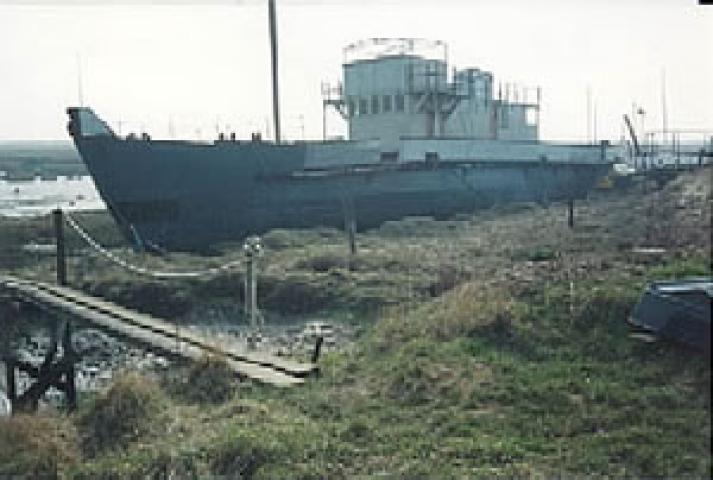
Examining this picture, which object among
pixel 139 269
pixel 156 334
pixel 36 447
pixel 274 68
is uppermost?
pixel 274 68

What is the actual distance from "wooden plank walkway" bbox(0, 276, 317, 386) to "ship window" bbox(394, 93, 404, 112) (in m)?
17.7

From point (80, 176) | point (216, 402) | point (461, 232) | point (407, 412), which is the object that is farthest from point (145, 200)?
point (80, 176)

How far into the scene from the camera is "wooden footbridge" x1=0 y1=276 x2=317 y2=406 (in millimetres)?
7043

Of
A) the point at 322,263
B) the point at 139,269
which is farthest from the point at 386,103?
the point at 139,269

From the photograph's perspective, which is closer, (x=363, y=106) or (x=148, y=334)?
(x=148, y=334)

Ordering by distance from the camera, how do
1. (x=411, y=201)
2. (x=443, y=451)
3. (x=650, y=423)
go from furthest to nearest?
(x=411, y=201) → (x=443, y=451) → (x=650, y=423)

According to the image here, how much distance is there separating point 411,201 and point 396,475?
2171 cm

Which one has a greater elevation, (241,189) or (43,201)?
(241,189)

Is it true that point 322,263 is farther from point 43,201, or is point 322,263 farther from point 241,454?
point 43,201

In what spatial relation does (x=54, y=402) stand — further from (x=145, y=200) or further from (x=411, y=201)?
(x=411, y=201)

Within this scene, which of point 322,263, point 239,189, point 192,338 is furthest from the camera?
point 239,189

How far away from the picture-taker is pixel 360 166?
25094 millimetres

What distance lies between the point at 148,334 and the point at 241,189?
13.9m

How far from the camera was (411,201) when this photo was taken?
1025 inches
